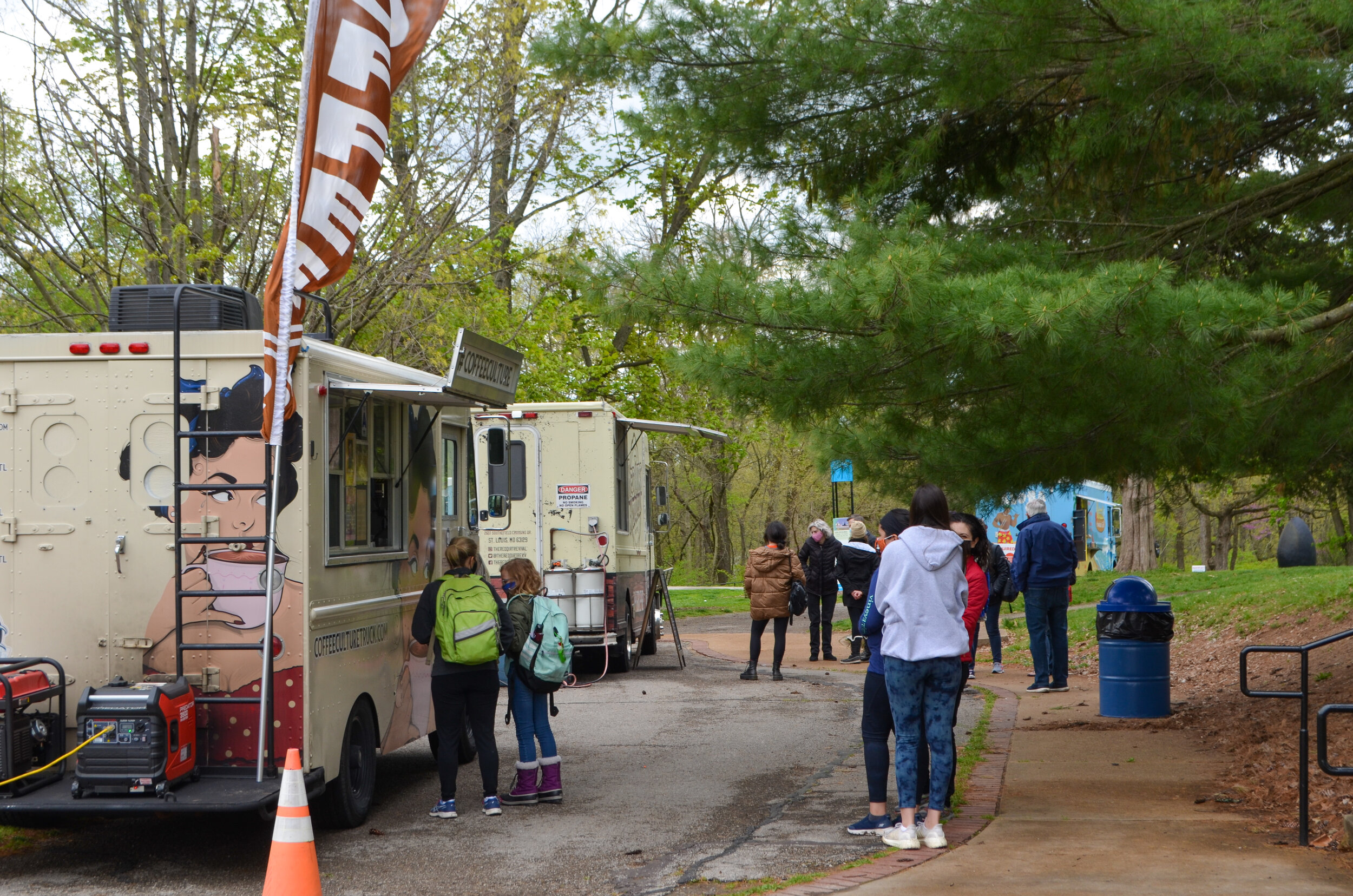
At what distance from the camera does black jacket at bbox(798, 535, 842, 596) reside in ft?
52.6

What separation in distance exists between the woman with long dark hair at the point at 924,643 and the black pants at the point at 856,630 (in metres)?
7.82

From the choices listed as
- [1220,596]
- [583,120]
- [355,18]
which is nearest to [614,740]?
[355,18]

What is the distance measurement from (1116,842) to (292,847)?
159 inches

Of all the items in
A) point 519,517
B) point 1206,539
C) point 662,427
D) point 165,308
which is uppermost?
point 165,308

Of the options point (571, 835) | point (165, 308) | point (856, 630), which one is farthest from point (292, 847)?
point (856, 630)

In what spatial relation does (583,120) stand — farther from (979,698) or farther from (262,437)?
(262,437)

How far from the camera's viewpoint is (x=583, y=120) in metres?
16.9

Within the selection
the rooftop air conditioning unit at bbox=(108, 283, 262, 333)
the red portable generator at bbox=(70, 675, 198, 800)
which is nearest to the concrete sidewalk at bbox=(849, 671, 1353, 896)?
the red portable generator at bbox=(70, 675, 198, 800)

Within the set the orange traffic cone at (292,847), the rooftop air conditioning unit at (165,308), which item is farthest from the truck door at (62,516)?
the orange traffic cone at (292,847)

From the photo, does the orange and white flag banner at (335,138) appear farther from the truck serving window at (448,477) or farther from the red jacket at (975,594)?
the red jacket at (975,594)

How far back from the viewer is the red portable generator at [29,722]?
245 inches

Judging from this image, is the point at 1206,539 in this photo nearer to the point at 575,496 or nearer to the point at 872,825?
the point at 575,496

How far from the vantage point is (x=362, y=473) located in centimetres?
761

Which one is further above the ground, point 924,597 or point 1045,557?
point 924,597
